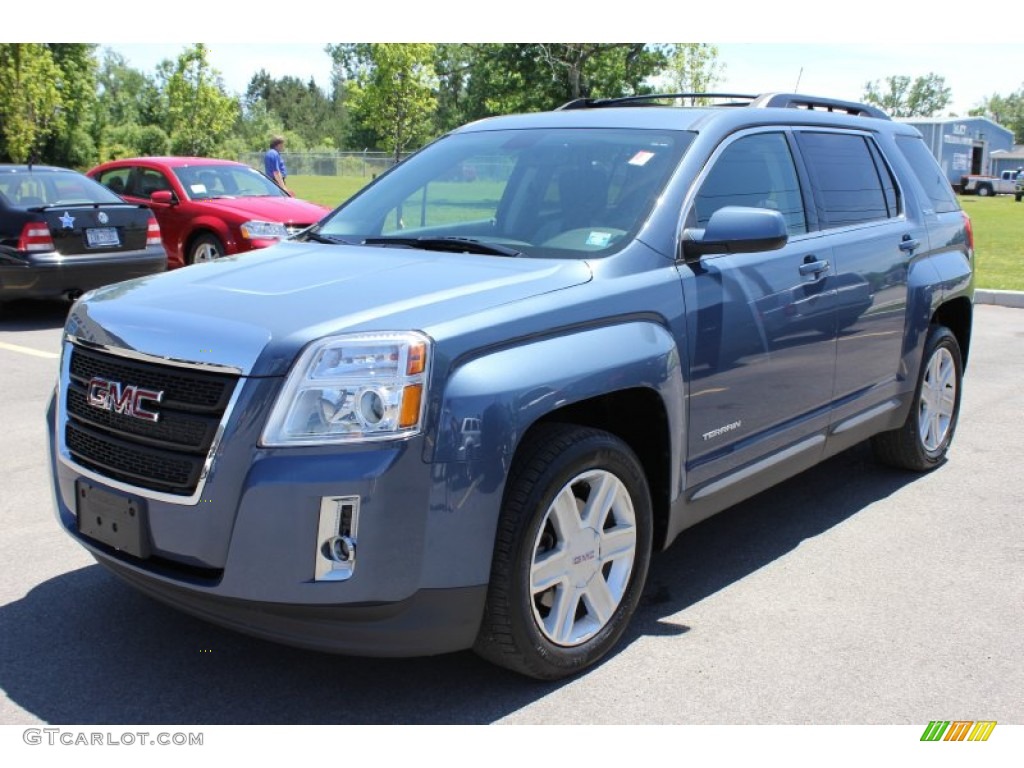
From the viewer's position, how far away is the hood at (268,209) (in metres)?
12.3

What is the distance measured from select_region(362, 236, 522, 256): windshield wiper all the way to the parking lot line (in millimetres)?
5688

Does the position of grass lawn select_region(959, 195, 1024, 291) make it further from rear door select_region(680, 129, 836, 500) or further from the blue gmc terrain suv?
the blue gmc terrain suv

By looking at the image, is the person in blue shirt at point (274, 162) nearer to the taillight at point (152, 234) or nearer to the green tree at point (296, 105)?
the taillight at point (152, 234)

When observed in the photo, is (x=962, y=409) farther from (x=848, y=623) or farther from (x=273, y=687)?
(x=273, y=687)

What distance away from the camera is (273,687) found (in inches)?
138

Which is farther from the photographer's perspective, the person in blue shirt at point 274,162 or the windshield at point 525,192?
the person in blue shirt at point 274,162

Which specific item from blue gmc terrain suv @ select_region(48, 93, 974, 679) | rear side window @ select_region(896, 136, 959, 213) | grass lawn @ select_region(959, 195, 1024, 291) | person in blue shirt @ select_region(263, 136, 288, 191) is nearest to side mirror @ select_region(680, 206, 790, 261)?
blue gmc terrain suv @ select_region(48, 93, 974, 679)

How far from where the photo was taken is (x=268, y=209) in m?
12.6

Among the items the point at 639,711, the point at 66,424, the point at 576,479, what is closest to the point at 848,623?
the point at 639,711

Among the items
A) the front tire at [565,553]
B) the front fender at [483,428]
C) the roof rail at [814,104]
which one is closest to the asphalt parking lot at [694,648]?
the front tire at [565,553]

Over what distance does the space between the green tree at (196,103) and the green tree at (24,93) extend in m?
16.2

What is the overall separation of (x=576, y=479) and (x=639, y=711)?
735 mm

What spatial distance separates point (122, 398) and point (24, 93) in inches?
1351
